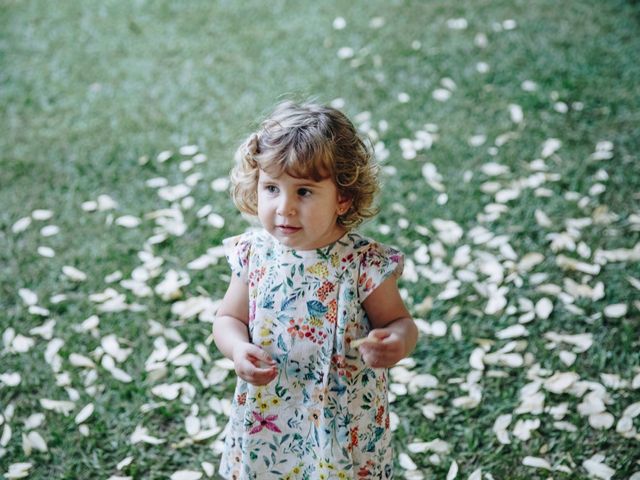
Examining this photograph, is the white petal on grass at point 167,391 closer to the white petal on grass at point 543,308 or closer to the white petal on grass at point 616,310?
the white petal on grass at point 543,308

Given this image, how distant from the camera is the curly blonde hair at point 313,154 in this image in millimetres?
1838

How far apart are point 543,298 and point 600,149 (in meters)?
1.22

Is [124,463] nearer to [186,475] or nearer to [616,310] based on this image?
[186,475]

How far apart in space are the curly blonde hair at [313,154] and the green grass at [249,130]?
1.12 meters

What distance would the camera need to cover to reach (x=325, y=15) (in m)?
5.47

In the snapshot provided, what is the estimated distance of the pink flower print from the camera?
205 cm

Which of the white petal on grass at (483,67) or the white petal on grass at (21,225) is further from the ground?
the white petal on grass at (483,67)

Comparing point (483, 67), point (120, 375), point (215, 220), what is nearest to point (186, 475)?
point (120, 375)

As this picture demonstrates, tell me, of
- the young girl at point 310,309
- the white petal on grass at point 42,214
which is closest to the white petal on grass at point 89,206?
the white petal on grass at point 42,214

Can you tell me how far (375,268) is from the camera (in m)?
1.98

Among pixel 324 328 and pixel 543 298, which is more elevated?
pixel 324 328

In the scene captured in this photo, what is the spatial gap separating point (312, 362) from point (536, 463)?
1.07 meters

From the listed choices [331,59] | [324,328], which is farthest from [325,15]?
[324,328]

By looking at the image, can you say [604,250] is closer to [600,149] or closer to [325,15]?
[600,149]
